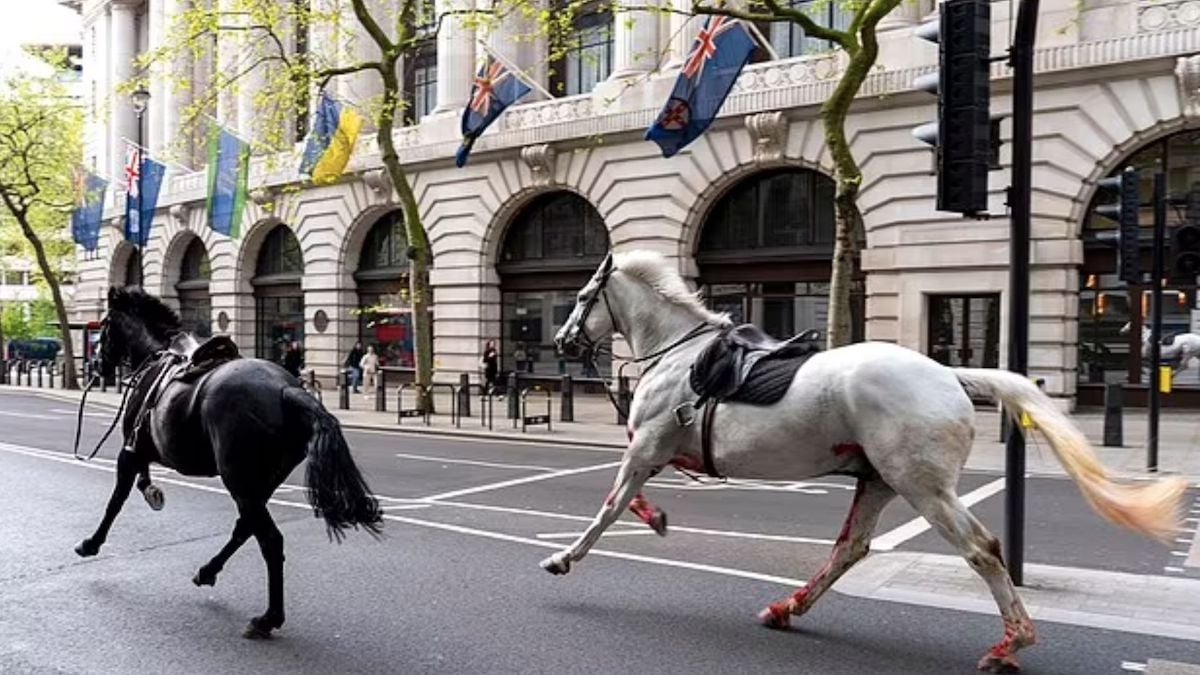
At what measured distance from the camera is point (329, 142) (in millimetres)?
27484

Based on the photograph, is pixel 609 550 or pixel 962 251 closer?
pixel 609 550

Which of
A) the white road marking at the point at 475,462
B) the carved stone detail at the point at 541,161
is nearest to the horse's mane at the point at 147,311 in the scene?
the white road marking at the point at 475,462

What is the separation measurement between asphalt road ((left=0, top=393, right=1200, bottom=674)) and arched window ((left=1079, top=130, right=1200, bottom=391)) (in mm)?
12363

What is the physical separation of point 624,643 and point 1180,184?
68.2 feet

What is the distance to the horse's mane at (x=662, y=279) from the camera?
6.56 meters

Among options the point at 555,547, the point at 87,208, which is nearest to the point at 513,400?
the point at 555,547

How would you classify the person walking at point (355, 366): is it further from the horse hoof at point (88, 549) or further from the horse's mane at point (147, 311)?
the horse hoof at point (88, 549)

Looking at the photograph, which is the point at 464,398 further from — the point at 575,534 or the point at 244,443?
the point at 244,443

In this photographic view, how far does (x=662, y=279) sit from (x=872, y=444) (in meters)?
2.03

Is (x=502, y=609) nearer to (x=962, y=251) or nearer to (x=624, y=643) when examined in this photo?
(x=624, y=643)

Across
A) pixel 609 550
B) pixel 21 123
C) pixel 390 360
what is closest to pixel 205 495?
pixel 609 550

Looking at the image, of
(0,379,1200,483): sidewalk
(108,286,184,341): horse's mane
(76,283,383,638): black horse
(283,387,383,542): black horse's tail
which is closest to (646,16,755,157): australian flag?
(0,379,1200,483): sidewalk

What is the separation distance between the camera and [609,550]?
8.20m

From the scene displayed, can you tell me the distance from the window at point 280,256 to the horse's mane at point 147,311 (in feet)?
105
